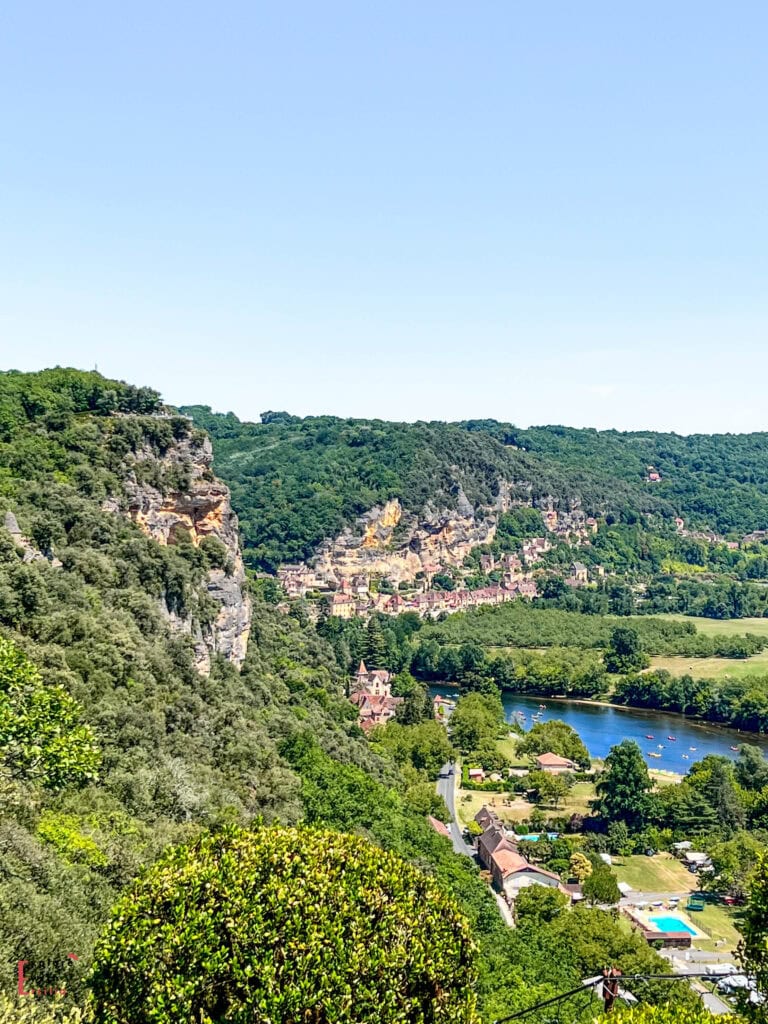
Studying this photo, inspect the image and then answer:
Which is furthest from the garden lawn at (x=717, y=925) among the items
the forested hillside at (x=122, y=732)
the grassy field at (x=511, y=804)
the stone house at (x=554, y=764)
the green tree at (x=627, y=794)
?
the stone house at (x=554, y=764)

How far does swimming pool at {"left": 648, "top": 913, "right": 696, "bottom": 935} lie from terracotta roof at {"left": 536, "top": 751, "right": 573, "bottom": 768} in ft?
83.8

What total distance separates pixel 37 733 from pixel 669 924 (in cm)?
3544

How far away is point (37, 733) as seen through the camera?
21594mm

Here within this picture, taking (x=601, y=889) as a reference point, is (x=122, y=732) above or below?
above

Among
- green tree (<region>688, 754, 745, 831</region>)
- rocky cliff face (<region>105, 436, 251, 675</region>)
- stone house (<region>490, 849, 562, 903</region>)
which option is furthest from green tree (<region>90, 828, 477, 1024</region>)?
green tree (<region>688, 754, 745, 831</region>)

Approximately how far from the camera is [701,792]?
58688 millimetres

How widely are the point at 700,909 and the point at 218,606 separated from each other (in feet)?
107

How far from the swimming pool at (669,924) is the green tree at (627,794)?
13983 millimetres

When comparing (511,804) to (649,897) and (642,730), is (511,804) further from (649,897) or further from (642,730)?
(642,730)

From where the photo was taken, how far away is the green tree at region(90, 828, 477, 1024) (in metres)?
13.8

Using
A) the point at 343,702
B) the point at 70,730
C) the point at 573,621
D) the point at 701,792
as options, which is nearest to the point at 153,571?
the point at 70,730

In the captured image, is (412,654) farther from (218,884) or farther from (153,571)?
(218,884)

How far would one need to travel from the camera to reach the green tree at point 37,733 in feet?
69.1
